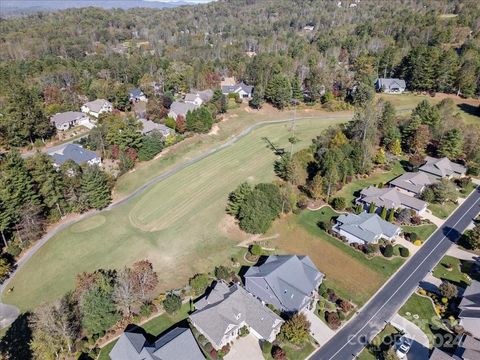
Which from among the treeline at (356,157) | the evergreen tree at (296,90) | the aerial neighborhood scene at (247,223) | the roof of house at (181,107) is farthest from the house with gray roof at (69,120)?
the evergreen tree at (296,90)


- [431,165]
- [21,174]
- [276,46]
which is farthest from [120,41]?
[431,165]

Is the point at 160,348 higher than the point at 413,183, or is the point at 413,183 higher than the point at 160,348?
the point at 160,348

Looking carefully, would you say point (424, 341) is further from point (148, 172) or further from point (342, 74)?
point (342, 74)

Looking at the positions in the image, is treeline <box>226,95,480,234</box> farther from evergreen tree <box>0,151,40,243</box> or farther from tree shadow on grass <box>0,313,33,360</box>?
evergreen tree <box>0,151,40,243</box>

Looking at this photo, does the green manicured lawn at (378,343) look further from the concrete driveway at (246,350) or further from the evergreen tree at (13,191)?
the evergreen tree at (13,191)

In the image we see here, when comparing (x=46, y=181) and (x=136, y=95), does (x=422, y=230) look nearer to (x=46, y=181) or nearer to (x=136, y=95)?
(x=46, y=181)

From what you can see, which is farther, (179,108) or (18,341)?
(179,108)

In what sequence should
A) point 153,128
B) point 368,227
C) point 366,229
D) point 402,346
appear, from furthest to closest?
point 153,128 < point 368,227 < point 366,229 < point 402,346

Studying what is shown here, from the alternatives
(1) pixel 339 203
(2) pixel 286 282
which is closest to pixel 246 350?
(2) pixel 286 282
